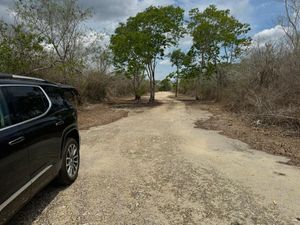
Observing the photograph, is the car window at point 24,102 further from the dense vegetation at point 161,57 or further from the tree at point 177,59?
the tree at point 177,59

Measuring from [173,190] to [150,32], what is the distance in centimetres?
2139

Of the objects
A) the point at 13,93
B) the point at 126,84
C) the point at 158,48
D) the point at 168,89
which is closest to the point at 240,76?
the point at 158,48

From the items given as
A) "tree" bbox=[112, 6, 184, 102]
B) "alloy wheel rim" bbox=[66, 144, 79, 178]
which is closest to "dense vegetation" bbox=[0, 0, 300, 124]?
"tree" bbox=[112, 6, 184, 102]

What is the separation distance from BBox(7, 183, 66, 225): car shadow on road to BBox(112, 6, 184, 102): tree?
19.8 meters

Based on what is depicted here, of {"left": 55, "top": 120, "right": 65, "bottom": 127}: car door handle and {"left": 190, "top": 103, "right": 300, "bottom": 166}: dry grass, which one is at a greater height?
{"left": 55, "top": 120, "right": 65, "bottom": 127}: car door handle

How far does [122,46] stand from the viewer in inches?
943

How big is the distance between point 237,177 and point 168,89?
7230 cm

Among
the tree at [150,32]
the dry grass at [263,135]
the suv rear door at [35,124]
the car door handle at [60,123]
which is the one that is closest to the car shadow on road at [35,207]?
the suv rear door at [35,124]

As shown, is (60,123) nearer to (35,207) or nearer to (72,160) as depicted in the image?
(72,160)

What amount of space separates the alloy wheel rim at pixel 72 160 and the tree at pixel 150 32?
19110mm

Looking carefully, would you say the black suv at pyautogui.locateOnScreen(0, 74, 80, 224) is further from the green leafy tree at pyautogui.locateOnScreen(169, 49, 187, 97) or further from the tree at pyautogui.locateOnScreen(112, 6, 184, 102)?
the green leafy tree at pyautogui.locateOnScreen(169, 49, 187, 97)

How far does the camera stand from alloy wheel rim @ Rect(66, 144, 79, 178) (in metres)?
4.89

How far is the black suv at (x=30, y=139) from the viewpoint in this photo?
9.75 ft

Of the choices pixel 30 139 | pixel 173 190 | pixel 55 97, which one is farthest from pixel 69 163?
pixel 173 190
